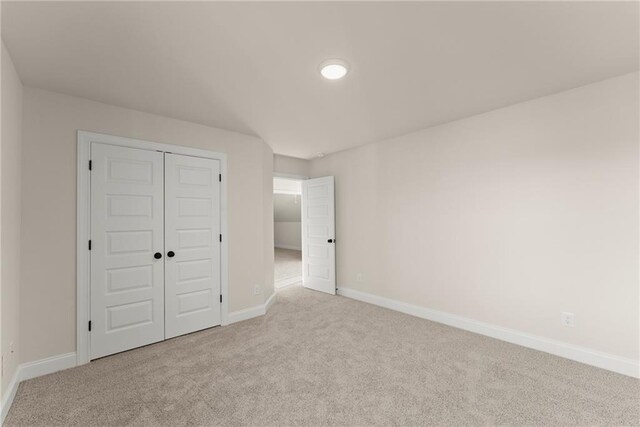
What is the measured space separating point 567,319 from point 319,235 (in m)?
3.38

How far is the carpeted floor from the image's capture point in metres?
1.79

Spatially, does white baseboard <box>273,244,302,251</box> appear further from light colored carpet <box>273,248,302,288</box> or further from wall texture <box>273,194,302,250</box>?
light colored carpet <box>273,248,302,288</box>

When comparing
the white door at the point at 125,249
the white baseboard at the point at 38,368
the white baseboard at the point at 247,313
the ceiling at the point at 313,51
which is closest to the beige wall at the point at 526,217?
the ceiling at the point at 313,51

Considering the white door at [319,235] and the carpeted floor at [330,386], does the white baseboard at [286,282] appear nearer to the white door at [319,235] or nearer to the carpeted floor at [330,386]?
the white door at [319,235]

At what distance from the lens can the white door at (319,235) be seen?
15.4 feet

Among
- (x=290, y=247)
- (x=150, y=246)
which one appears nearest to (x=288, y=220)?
(x=290, y=247)

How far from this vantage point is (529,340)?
8.90 feet

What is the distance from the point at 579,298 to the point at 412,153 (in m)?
2.30

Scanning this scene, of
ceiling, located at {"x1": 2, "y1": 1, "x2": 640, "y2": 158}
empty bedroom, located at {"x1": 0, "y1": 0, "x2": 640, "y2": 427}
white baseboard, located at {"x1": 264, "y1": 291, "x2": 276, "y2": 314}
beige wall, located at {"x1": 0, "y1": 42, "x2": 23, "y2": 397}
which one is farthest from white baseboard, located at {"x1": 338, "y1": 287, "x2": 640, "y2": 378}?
beige wall, located at {"x1": 0, "y1": 42, "x2": 23, "y2": 397}

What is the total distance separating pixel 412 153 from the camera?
372 cm

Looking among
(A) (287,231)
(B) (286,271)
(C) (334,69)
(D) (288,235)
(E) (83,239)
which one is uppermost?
(C) (334,69)

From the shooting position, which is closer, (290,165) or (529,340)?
(529,340)

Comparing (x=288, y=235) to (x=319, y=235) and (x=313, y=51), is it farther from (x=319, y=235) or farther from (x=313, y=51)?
(x=313, y=51)

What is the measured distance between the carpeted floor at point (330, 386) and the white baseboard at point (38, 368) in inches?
2.7
